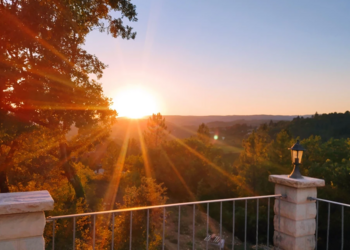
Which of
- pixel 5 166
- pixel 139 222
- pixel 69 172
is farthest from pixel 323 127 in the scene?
pixel 5 166

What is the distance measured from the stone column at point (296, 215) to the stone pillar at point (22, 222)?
2.58 metres

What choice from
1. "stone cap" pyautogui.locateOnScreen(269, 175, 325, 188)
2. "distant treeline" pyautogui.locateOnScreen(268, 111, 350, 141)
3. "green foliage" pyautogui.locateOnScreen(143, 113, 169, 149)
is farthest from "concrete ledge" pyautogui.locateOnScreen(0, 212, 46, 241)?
"green foliage" pyautogui.locateOnScreen(143, 113, 169, 149)

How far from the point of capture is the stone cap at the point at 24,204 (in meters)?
1.68

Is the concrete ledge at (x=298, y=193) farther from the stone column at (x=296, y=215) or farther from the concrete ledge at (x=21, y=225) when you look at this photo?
the concrete ledge at (x=21, y=225)

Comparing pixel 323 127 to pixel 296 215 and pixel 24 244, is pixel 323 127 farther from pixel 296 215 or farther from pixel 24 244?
pixel 24 244

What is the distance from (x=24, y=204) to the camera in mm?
1707

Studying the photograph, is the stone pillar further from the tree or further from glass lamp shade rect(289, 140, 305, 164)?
the tree

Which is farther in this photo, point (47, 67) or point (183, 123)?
point (183, 123)

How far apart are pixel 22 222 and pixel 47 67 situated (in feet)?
23.0

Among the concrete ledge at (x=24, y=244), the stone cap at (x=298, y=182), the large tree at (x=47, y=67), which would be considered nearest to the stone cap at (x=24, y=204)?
the concrete ledge at (x=24, y=244)

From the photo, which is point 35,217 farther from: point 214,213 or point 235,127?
point 235,127

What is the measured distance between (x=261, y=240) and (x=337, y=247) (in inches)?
179

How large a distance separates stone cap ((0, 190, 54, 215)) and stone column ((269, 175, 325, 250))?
257 centimetres

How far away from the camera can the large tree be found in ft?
22.6
